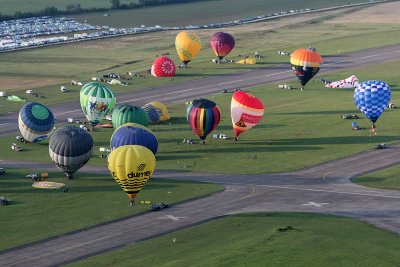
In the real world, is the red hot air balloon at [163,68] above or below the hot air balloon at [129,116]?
above

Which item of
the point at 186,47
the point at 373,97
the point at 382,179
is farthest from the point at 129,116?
the point at 186,47

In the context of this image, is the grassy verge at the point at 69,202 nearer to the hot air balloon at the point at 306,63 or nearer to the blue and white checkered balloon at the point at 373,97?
the blue and white checkered balloon at the point at 373,97

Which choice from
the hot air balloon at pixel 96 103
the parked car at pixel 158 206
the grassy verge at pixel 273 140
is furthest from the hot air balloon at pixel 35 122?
the parked car at pixel 158 206

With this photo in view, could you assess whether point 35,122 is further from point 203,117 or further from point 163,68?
point 163,68

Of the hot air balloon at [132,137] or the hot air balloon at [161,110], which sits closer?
the hot air balloon at [132,137]

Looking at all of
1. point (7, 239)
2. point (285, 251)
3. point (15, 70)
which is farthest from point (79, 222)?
point (15, 70)

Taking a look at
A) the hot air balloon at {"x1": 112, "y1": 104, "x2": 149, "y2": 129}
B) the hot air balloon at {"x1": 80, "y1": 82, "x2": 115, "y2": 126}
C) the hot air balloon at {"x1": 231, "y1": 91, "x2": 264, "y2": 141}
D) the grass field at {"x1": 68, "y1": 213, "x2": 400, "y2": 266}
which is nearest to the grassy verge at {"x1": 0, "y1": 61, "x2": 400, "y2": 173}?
the hot air balloon at {"x1": 231, "y1": 91, "x2": 264, "y2": 141}
